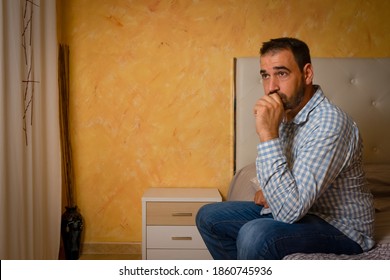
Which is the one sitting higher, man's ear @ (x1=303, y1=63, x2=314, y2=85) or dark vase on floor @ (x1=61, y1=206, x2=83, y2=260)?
man's ear @ (x1=303, y1=63, x2=314, y2=85)

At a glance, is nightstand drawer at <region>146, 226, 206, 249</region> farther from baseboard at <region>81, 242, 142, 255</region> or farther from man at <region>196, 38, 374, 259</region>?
man at <region>196, 38, 374, 259</region>

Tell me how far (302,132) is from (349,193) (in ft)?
0.80

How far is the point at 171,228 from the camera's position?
2355 mm

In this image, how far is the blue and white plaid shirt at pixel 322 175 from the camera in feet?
3.85

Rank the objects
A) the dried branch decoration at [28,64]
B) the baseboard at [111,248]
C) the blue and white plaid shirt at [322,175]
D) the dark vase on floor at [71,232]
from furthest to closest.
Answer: the baseboard at [111,248] → the dark vase on floor at [71,232] → the dried branch decoration at [28,64] → the blue and white plaid shirt at [322,175]

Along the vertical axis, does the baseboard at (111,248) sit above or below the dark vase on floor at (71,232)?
below

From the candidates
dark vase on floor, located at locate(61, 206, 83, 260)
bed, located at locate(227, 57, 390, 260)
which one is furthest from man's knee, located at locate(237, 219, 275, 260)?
dark vase on floor, located at locate(61, 206, 83, 260)

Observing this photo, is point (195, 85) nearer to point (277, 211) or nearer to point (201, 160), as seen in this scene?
point (201, 160)

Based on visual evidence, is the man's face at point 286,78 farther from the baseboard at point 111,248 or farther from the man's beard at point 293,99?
the baseboard at point 111,248

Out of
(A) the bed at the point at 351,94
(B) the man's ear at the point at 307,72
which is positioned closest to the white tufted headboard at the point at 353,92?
(A) the bed at the point at 351,94

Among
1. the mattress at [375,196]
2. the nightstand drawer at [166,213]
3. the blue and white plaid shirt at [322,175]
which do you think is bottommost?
the nightstand drawer at [166,213]

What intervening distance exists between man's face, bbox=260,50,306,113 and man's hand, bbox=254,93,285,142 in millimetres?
56

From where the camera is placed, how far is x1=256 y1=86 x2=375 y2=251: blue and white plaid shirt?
1.17 meters

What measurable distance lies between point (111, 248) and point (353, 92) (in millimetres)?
1893
